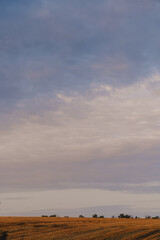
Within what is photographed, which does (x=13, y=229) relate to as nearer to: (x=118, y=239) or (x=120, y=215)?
(x=118, y=239)

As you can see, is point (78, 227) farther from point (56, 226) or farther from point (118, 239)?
point (118, 239)

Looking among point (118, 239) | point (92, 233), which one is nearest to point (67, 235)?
point (92, 233)

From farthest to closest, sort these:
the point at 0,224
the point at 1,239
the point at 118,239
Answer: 1. the point at 0,224
2. the point at 118,239
3. the point at 1,239

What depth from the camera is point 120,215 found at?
6122 cm

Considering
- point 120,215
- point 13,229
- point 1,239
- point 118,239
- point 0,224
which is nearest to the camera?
point 1,239

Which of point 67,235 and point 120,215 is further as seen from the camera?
point 120,215

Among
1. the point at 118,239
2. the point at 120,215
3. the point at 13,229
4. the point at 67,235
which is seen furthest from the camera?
the point at 120,215

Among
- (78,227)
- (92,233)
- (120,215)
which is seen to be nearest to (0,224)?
(78,227)

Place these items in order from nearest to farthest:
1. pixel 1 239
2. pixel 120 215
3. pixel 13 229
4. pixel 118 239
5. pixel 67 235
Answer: pixel 1 239, pixel 118 239, pixel 67 235, pixel 13 229, pixel 120 215

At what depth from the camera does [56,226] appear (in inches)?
1485

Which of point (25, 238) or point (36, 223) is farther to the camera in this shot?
point (36, 223)

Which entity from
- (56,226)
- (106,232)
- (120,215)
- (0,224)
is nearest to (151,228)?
(106,232)

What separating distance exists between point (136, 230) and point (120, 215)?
1096 inches

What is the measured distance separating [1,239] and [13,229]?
34.0 feet
